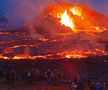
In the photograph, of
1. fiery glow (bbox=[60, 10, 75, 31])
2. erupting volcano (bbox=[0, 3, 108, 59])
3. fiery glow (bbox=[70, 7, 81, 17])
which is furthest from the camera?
fiery glow (bbox=[70, 7, 81, 17])

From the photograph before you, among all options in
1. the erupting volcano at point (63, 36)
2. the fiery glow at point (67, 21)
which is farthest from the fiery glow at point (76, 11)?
the fiery glow at point (67, 21)

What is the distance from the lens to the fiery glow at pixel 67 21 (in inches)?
3375

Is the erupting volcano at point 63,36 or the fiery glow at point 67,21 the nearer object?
the erupting volcano at point 63,36

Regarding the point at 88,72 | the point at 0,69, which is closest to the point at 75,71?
the point at 88,72

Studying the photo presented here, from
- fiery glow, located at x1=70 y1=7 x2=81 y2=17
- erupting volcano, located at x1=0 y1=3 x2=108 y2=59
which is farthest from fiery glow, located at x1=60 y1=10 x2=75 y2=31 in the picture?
fiery glow, located at x1=70 y1=7 x2=81 y2=17

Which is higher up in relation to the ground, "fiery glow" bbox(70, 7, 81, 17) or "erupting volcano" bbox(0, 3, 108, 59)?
"fiery glow" bbox(70, 7, 81, 17)

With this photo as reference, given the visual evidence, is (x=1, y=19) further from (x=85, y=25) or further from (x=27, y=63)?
(x=27, y=63)

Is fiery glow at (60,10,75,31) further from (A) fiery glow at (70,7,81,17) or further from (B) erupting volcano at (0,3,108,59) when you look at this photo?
(A) fiery glow at (70,7,81,17)

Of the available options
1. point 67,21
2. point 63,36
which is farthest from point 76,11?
point 63,36

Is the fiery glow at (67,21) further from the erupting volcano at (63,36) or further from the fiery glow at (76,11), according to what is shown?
the fiery glow at (76,11)

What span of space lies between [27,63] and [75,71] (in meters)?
6.07

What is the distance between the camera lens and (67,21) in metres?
86.9

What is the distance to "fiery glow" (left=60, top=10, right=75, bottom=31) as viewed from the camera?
281 feet

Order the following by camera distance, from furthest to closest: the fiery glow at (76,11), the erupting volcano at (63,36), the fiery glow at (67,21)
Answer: the fiery glow at (76,11)
the fiery glow at (67,21)
the erupting volcano at (63,36)
